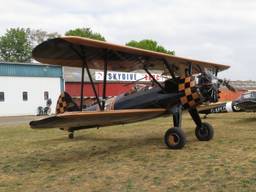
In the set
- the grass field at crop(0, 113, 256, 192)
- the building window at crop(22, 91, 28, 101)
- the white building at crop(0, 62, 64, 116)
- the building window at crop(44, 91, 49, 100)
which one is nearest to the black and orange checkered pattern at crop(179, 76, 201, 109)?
the grass field at crop(0, 113, 256, 192)

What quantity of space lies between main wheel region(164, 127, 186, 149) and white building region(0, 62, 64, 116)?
27655 millimetres

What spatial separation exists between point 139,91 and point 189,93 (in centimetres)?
150

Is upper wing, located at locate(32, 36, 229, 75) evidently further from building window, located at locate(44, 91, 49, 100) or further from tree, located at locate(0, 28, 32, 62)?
tree, located at locate(0, 28, 32, 62)

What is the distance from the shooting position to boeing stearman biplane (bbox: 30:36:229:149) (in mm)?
8383

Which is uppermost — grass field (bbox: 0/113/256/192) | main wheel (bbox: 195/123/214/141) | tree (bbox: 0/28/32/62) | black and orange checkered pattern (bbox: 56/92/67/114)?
tree (bbox: 0/28/32/62)

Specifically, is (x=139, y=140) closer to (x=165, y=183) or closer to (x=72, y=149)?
(x=72, y=149)

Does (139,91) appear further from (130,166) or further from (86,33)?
(86,33)

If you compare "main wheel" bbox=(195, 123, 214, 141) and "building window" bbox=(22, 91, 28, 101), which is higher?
"building window" bbox=(22, 91, 28, 101)

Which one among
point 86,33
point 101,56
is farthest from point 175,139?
point 86,33

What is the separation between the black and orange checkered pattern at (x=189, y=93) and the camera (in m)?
9.53

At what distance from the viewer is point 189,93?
958 centimetres

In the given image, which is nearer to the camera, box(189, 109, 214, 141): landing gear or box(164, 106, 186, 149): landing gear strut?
box(164, 106, 186, 149): landing gear strut

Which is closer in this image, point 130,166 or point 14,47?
point 130,166

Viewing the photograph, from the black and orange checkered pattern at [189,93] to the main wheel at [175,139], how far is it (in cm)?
81
